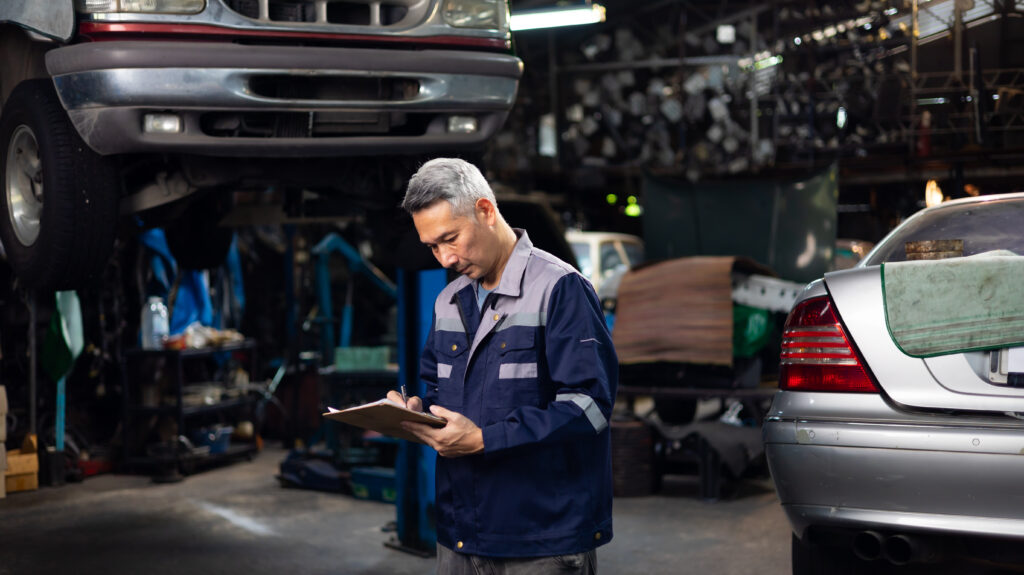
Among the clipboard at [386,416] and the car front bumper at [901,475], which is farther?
the car front bumper at [901,475]

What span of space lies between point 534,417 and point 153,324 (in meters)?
6.60

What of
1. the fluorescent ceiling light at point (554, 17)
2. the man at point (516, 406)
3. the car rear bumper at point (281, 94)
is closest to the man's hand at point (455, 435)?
the man at point (516, 406)

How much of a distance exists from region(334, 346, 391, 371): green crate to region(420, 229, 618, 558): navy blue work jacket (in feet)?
16.0

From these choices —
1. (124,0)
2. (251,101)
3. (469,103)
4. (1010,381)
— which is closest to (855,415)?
(1010,381)

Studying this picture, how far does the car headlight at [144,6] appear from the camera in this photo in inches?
144

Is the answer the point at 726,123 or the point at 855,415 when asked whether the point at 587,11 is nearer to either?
the point at 855,415

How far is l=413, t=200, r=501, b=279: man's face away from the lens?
213cm

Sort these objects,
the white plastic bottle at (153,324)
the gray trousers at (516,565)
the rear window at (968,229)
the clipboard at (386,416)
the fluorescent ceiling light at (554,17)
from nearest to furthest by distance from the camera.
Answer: the clipboard at (386,416) < the gray trousers at (516,565) < the rear window at (968,229) < the fluorescent ceiling light at (554,17) < the white plastic bottle at (153,324)

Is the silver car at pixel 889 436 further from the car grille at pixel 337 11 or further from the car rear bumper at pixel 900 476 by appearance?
the car grille at pixel 337 11

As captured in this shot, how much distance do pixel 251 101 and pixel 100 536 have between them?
9.98 feet

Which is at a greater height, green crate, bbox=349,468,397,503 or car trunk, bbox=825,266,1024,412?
car trunk, bbox=825,266,1024,412

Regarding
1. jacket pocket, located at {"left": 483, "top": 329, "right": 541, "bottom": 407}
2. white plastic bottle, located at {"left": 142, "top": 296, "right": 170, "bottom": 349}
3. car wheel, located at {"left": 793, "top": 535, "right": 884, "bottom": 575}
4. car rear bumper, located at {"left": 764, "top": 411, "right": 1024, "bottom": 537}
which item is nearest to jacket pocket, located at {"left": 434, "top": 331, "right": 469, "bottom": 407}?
jacket pocket, located at {"left": 483, "top": 329, "right": 541, "bottom": 407}

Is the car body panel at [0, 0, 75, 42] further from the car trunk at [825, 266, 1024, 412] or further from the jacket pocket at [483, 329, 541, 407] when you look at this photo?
the car trunk at [825, 266, 1024, 412]

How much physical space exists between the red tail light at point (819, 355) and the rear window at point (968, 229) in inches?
21.9
